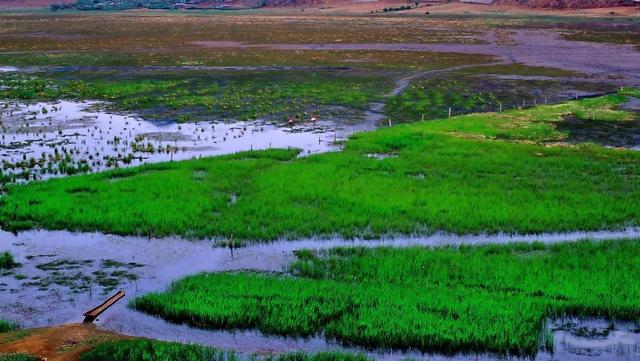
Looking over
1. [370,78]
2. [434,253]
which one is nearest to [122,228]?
[434,253]

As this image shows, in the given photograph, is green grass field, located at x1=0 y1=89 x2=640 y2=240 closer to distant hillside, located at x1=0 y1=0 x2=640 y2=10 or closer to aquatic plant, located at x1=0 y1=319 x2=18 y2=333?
aquatic plant, located at x1=0 y1=319 x2=18 y2=333

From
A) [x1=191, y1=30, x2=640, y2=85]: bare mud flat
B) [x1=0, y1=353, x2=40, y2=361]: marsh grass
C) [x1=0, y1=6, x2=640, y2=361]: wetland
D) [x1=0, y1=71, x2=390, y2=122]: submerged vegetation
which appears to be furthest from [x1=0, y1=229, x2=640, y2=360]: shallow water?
[x1=191, y1=30, x2=640, y2=85]: bare mud flat

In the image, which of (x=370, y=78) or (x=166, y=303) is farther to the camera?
(x=370, y=78)

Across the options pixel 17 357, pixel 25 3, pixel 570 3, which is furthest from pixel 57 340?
pixel 25 3

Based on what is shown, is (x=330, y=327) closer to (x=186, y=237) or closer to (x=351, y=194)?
(x=186, y=237)

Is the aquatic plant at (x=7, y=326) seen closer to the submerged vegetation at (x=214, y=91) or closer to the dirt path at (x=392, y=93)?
the dirt path at (x=392, y=93)
